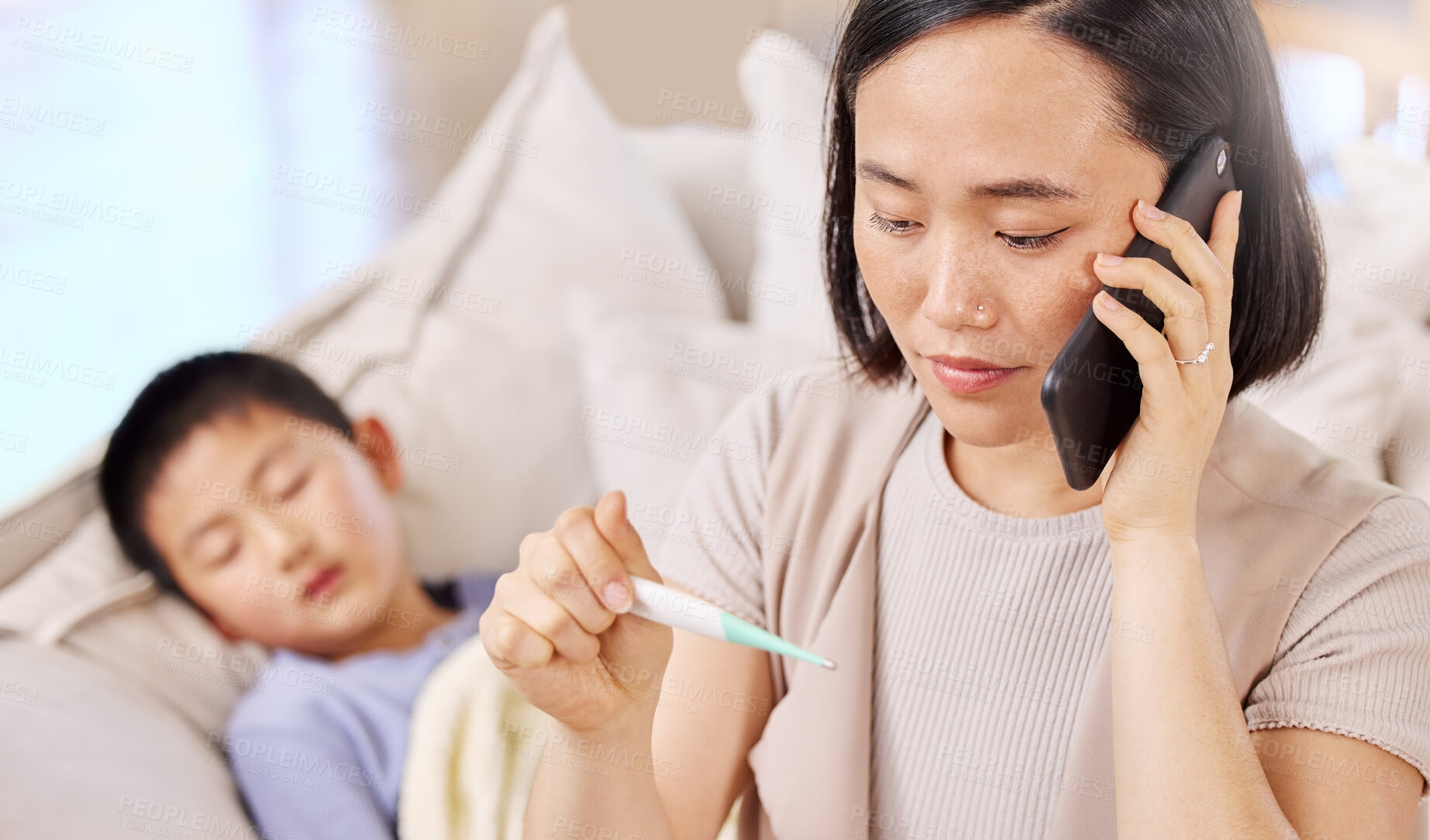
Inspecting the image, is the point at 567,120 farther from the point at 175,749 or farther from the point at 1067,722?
the point at 1067,722

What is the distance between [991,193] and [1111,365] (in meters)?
0.15

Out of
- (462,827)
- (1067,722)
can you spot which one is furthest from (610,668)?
(462,827)

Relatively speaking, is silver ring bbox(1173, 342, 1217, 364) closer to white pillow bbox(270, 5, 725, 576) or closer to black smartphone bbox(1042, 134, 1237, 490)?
black smartphone bbox(1042, 134, 1237, 490)

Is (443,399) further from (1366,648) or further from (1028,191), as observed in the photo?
(1366,648)

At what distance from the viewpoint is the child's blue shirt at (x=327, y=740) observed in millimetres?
1211

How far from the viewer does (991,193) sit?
727mm

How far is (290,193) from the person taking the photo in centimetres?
323

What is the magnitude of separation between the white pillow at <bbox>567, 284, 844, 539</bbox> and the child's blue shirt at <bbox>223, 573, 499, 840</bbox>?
323 mm

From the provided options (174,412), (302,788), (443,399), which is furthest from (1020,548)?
(174,412)

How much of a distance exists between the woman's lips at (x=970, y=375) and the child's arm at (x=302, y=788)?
0.83 meters

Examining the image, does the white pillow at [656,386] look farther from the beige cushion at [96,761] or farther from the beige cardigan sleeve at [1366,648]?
the beige cardigan sleeve at [1366,648]

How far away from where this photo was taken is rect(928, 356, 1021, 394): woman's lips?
797mm

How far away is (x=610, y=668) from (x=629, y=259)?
1038 millimetres

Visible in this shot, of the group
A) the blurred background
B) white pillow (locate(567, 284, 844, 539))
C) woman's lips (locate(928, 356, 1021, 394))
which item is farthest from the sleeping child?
woman's lips (locate(928, 356, 1021, 394))
